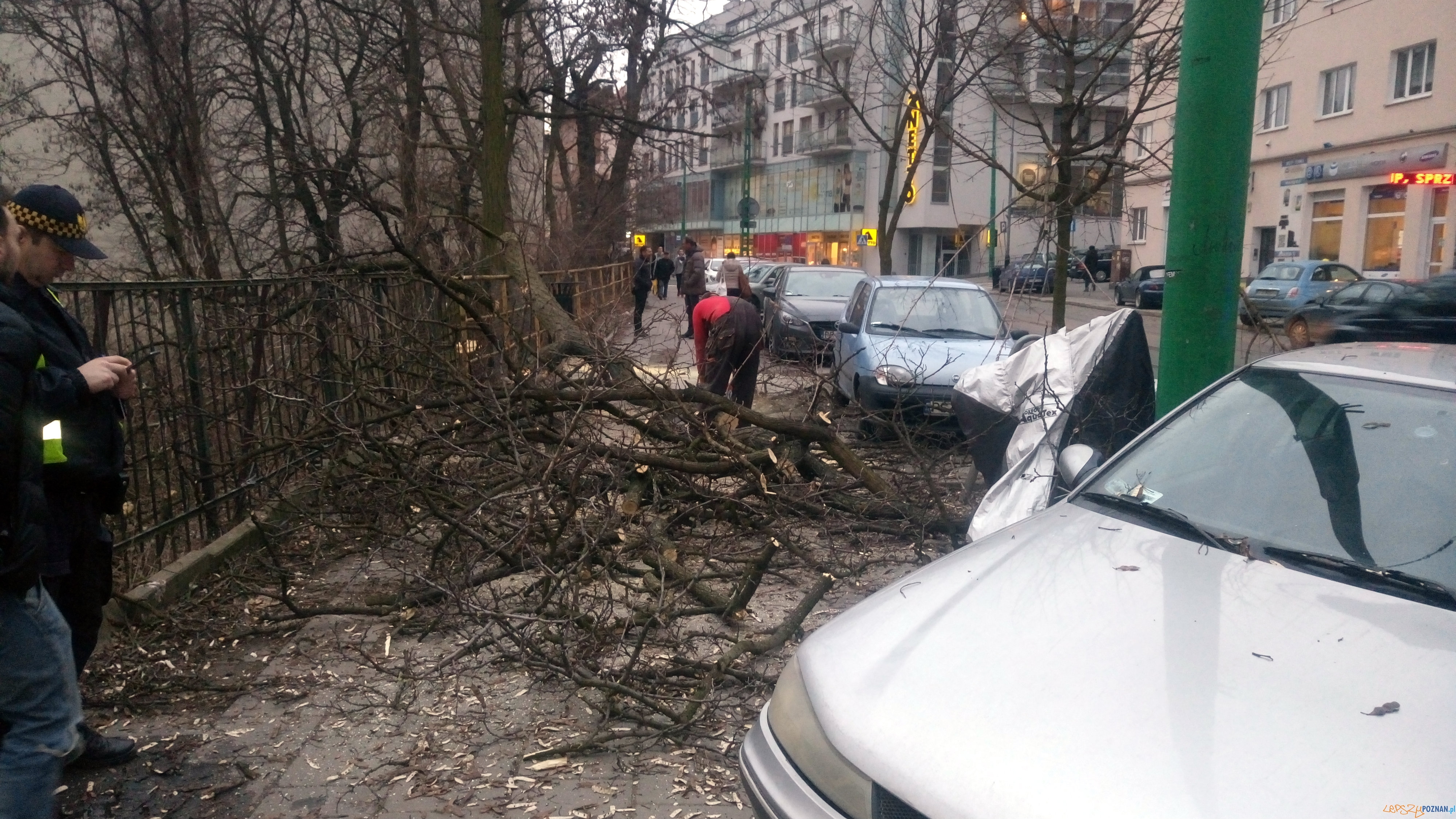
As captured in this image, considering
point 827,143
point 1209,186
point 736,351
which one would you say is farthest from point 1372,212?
point 1209,186

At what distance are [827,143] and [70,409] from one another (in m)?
53.7

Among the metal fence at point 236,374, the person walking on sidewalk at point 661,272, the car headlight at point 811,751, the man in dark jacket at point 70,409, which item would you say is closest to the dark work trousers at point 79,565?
the man in dark jacket at point 70,409

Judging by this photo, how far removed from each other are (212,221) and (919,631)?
36.6 ft

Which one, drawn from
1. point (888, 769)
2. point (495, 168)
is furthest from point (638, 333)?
point (888, 769)

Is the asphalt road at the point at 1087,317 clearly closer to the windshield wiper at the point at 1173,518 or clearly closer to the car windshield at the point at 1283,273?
the windshield wiper at the point at 1173,518

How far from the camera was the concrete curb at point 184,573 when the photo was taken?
487 centimetres

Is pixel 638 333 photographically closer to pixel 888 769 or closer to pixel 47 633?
pixel 47 633

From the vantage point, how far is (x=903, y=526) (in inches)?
233

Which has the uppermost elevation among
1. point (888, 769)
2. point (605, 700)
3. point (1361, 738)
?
point (1361, 738)

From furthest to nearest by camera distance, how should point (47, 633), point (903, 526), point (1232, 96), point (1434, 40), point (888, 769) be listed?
point (1434, 40)
point (903, 526)
point (1232, 96)
point (47, 633)
point (888, 769)

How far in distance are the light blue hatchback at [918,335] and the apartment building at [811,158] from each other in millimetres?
1104

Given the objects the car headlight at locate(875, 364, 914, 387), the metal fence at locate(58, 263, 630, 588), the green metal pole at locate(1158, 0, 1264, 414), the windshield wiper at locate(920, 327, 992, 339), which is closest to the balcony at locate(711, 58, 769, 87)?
the windshield wiper at locate(920, 327, 992, 339)

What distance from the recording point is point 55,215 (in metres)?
3.24

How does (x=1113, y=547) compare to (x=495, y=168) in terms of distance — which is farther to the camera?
(x=495, y=168)
